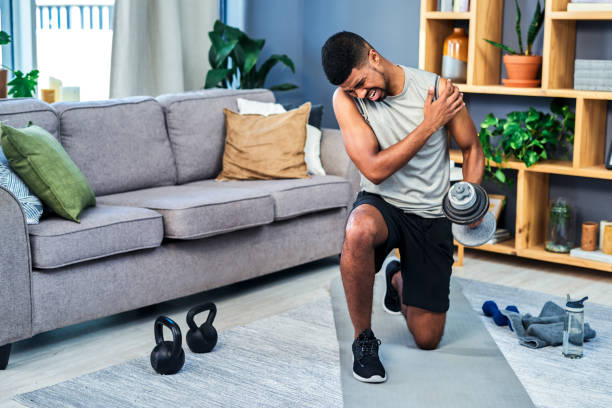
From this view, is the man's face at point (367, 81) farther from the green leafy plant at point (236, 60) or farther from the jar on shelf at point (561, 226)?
the green leafy plant at point (236, 60)

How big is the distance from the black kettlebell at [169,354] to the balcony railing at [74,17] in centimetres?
241

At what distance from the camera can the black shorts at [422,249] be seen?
2.72m

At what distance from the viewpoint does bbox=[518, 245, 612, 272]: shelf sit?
12.5 feet

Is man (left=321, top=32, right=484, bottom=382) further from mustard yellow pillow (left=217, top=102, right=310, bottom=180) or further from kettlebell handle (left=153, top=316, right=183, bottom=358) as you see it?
mustard yellow pillow (left=217, top=102, right=310, bottom=180)

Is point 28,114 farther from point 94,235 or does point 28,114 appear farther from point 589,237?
point 589,237

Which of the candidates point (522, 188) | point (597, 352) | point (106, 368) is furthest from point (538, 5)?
point (106, 368)

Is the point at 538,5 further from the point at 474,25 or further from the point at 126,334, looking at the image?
the point at 126,334

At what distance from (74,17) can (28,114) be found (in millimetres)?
1496

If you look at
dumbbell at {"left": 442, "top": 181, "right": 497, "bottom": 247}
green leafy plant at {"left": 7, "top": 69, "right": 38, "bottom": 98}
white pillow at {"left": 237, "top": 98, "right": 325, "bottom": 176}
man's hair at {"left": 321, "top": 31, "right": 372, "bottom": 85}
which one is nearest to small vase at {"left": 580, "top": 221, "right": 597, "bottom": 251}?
white pillow at {"left": 237, "top": 98, "right": 325, "bottom": 176}

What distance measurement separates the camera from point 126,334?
9.93 ft

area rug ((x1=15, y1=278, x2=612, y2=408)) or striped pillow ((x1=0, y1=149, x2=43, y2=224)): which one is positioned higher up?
striped pillow ((x1=0, y1=149, x2=43, y2=224))

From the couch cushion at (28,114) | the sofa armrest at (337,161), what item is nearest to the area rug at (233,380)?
the couch cushion at (28,114)

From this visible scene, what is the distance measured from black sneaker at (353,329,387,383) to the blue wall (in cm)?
203

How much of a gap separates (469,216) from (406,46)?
2.63m
